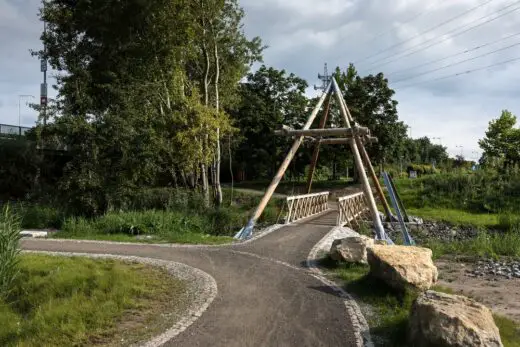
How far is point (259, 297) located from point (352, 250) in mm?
3310

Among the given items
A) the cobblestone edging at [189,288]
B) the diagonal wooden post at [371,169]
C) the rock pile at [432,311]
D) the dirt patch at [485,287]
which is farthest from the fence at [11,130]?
the rock pile at [432,311]

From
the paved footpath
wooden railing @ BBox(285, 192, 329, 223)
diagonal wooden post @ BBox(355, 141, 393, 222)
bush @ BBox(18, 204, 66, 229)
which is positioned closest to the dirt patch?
the paved footpath

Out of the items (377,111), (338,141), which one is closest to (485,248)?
(338,141)

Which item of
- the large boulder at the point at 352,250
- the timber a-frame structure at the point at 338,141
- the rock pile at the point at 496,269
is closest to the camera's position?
the large boulder at the point at 352,250

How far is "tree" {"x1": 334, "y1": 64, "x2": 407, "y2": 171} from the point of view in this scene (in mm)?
34500

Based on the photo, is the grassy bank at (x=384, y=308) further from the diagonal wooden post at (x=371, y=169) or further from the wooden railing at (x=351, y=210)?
the diagonal wooden post at (x=371, y=169)

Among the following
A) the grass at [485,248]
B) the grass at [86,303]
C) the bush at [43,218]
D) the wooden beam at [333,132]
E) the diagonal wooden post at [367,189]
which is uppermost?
the wooden beam at [333,132]

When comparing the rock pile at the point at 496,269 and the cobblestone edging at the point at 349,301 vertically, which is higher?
the cobblestone edging at the point at 349,301

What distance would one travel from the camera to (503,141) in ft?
136

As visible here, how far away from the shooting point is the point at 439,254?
14.8 metres

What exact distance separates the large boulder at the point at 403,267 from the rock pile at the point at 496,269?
4.43m

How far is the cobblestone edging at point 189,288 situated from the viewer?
620 cm

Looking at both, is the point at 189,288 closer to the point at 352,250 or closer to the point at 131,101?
the point at 352,250

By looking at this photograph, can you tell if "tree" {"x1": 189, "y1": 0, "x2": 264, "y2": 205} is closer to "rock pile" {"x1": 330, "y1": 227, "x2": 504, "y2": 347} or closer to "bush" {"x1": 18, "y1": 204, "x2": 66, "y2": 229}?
"bush" {"x1": 18, "y1": 204, "x2": 66, "y2": 229}
